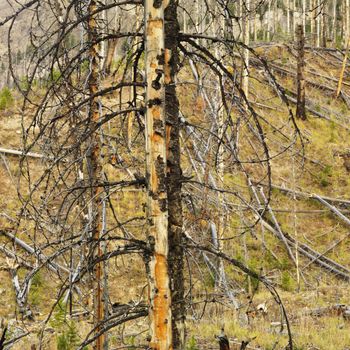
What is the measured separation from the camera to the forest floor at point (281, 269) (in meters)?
8.53

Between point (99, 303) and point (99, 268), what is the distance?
432 mm

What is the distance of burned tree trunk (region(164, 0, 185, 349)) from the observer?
134 inches

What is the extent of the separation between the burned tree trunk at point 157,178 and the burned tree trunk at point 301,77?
17668 millimetres

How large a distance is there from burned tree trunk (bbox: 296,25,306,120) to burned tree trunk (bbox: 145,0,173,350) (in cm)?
1767

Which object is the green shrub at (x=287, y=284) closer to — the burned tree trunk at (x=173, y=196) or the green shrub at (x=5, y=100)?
the burned tree trunk at (x=173, y=196)

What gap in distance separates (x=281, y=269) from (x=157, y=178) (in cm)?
1127

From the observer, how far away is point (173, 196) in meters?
3.48

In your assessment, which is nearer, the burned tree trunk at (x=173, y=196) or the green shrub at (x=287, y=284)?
the burned tree trunk at (x=173, y=196)

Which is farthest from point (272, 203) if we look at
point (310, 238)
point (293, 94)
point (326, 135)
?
point (293, 94)

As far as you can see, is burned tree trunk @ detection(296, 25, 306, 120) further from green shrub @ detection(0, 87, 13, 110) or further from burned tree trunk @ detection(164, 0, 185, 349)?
burned tree trunk @ detection(164, 0, 185, 349)

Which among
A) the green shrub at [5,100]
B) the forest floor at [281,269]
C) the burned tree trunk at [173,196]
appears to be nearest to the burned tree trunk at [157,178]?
the burned tree trunk at [173,196]

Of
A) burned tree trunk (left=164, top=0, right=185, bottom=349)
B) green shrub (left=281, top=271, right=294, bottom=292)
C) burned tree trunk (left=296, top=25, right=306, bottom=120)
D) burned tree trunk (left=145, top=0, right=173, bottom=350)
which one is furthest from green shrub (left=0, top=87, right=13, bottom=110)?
burned tree trunk (left=145, top=0, right=173, bottom=350)

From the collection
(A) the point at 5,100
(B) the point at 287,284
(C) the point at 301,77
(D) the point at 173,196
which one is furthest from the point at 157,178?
(C) the point at 301,77

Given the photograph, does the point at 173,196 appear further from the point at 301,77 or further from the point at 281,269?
the point at 301,77
